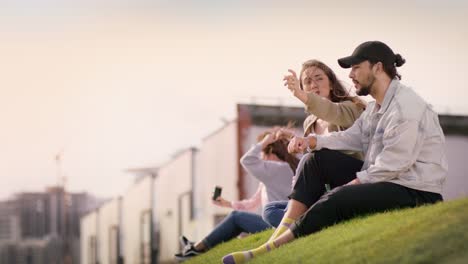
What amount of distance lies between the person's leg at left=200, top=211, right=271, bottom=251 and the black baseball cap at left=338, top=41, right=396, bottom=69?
3.19 meters

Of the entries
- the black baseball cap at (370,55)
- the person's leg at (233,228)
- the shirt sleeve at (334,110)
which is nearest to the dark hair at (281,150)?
the person's leg at (233,228)

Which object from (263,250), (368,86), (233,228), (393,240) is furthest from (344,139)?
(233,228)

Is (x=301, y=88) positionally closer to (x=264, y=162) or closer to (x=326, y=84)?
(x=326, y=84)

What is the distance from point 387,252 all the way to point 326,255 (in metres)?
0.74

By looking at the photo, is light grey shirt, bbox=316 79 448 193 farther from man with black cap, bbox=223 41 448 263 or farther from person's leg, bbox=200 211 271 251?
person's leg, bbox=200 211 271 251

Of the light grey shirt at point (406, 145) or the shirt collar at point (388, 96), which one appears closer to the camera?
the light grey shirt at point (406, 145)

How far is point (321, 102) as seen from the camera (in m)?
9.73

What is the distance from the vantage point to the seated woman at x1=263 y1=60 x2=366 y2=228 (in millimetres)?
9625

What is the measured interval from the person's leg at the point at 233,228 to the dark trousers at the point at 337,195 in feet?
8.29

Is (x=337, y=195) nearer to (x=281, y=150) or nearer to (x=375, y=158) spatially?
(x=375, y=158)

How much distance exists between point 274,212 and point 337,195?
2224mm

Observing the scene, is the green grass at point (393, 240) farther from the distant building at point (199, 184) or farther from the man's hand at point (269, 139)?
the distant building at point (199, 184)

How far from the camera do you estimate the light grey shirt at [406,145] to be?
352 inches

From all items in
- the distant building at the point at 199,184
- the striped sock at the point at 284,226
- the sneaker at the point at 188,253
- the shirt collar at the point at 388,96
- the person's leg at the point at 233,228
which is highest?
the shirt collar at the point at 388,96
